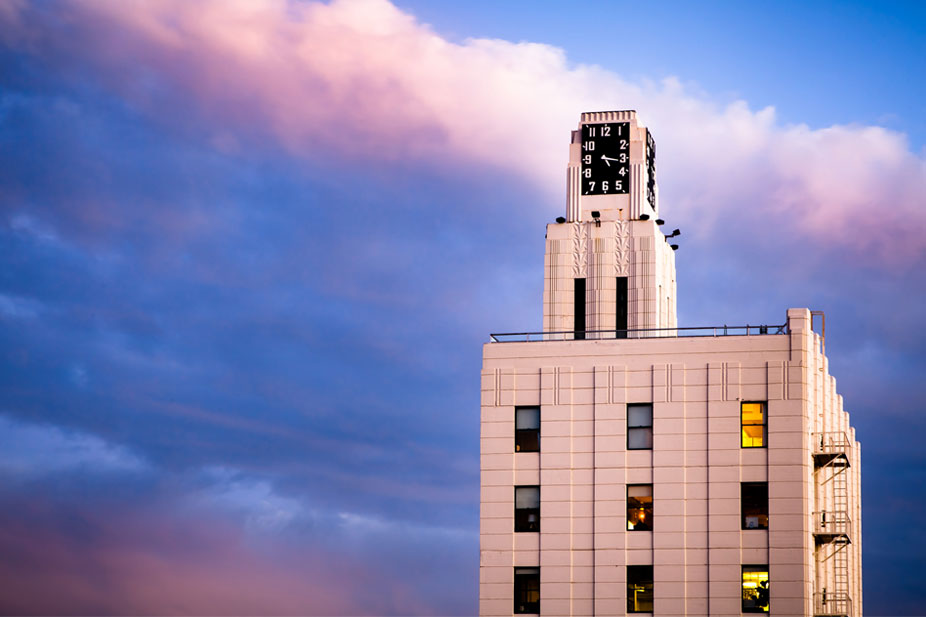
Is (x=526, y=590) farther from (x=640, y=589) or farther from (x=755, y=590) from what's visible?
(x=755, y=590)

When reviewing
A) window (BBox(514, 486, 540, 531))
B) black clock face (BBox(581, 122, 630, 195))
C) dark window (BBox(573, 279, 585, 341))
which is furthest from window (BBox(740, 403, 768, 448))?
black clock face (BBox(581, 122, 630, 195))

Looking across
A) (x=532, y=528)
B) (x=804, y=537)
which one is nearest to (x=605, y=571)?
(x=532, y=528)

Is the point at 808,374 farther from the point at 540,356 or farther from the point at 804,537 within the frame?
the point at 540,356

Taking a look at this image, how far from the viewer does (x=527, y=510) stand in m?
80.6

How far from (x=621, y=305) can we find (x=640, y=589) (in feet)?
85.2

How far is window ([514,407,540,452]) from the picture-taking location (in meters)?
81.5

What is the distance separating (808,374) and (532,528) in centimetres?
1757

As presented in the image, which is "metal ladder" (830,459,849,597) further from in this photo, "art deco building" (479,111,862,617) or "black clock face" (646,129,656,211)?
"black clock face" (646,129,656,211)

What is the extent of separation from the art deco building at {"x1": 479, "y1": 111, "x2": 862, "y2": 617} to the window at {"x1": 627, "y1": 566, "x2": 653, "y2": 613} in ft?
0.25

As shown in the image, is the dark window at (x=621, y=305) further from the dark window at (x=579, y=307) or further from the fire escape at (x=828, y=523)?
the fire escape at (x=828, y=523)

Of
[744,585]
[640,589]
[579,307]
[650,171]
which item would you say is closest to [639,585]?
[640,589]

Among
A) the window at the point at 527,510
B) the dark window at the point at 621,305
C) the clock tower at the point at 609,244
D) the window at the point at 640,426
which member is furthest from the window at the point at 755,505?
the dark window at the point at 621,305

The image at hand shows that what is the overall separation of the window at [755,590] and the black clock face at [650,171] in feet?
113

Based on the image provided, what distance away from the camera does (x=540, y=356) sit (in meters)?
82.2
